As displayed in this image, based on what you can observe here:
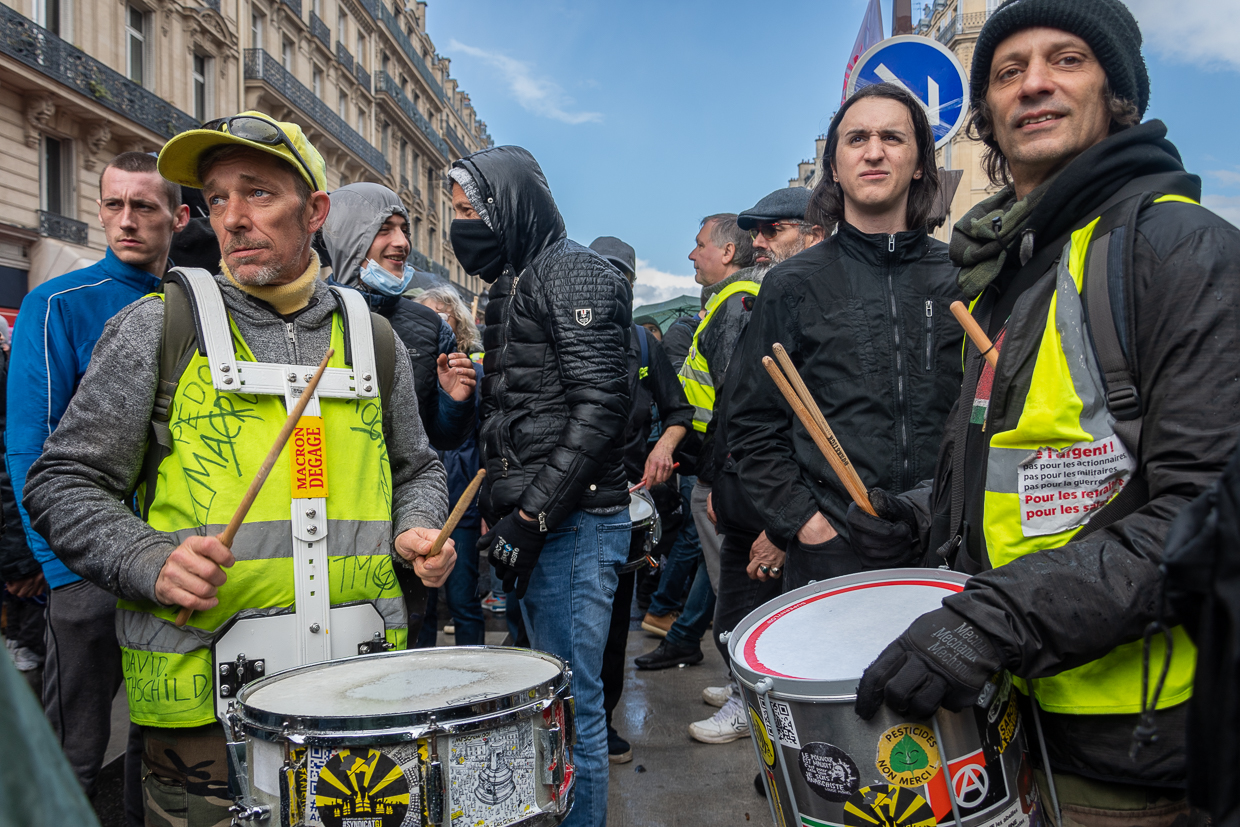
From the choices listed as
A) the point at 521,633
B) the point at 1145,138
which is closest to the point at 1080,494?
the point at 1145,138

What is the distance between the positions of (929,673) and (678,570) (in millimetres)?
4717

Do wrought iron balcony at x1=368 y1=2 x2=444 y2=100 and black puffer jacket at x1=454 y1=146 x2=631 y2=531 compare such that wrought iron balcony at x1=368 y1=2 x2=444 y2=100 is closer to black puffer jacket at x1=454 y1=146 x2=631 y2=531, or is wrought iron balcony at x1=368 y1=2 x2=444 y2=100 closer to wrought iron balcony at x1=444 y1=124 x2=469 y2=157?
wrought iron balcony at x1=444 y1=124 x2=469 y2=157

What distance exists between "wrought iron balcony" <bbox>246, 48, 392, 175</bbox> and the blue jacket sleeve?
83.4 ft

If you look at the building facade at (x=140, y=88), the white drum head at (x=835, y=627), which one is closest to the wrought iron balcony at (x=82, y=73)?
the building facade at (x=140, y=88)

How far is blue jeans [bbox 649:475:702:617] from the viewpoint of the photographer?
5.93 meters

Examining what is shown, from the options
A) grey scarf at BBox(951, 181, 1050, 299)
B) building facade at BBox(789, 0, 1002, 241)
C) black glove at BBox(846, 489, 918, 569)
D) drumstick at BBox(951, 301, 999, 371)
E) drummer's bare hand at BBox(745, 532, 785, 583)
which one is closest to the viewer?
drumstick at BBox(951, 301, 999, 371)

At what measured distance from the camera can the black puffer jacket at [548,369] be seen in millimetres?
2646

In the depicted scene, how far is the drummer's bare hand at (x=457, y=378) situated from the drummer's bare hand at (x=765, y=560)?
131cm

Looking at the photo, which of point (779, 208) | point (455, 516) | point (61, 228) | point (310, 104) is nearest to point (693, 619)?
point (779, 208)

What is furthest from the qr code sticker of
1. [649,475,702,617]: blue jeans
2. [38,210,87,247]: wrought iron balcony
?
[38,210,87,247]: wrought iron balcony

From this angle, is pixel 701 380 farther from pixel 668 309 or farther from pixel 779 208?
pixel 668 309

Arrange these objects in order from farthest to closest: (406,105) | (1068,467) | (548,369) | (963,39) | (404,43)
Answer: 1. (404,43)
2. (406,105)
3. (963,39)
4. (548,369)
5. (1068,467)

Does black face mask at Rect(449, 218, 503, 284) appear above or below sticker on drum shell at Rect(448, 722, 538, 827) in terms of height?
above

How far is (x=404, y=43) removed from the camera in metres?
43.2
